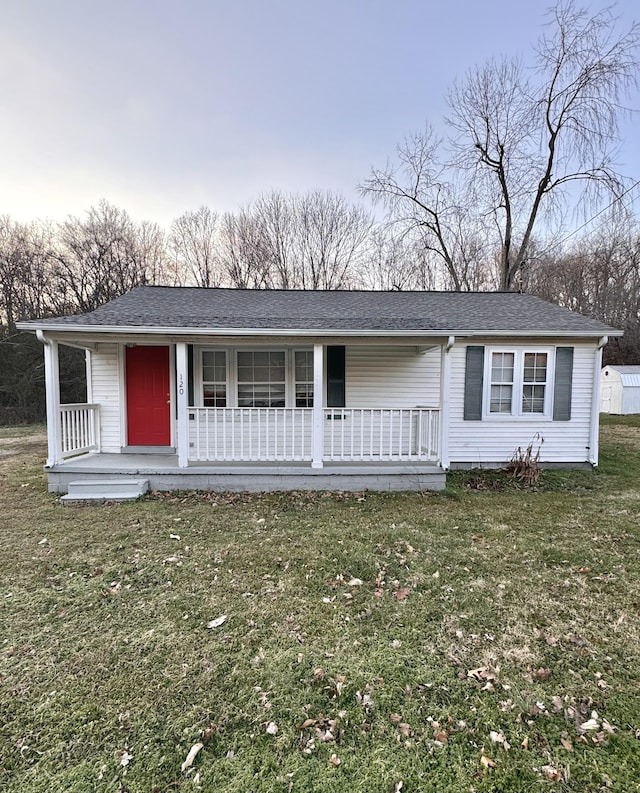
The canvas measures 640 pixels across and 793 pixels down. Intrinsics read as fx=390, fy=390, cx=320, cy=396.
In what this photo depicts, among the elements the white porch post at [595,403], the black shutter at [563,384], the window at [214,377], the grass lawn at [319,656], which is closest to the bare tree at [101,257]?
the window at [214,377]

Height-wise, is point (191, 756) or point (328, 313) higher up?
point (328, 313)

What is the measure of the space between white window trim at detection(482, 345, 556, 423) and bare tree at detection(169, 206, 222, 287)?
1827cm

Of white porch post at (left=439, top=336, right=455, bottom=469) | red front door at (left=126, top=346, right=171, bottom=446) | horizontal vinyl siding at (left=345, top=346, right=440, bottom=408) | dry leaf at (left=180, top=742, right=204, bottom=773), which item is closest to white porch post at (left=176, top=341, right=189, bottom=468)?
red front door at (left=126, top=346, right=171, bottom=446)

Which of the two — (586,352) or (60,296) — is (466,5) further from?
(60,296)

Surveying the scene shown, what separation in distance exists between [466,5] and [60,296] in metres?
20.7

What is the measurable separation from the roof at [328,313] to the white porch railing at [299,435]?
4.72 feet

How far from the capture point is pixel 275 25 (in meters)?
10.5

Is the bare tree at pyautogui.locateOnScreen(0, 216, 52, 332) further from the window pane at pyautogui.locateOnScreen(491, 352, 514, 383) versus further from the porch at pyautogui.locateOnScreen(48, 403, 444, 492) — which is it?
the window pane at pyautogui.locateOnScreen(491, 352, 514, 383)

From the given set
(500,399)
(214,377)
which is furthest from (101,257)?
(500,399)

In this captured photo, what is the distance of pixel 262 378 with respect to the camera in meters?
7.85

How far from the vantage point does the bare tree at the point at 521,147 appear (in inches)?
562

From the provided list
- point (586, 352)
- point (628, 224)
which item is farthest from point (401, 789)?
point (628, 224)

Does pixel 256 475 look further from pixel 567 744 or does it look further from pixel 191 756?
pixel 567 744

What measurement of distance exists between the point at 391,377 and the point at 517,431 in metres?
2.81
